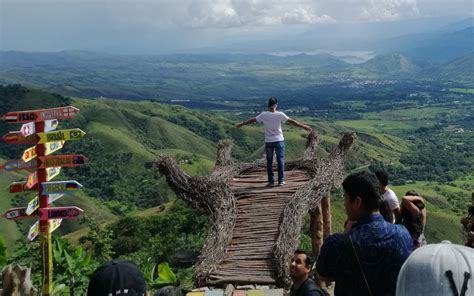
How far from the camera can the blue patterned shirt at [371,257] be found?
340 centimetres

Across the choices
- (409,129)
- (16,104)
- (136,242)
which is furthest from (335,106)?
(136,242)

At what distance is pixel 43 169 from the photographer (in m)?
6.24


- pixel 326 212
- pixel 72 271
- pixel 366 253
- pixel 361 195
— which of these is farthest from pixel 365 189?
pixel 326 212

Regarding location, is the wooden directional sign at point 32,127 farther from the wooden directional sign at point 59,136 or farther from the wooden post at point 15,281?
the wooden post at point 15,281

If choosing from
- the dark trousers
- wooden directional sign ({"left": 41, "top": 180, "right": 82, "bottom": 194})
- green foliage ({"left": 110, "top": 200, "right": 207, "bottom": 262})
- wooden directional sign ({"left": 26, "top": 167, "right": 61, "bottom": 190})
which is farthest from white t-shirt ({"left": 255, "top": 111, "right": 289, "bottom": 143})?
green foliage ({"left": 110, "top": 200, "right": 207, "bottom": 262})

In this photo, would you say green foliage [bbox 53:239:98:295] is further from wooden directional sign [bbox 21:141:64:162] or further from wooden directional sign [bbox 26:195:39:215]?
wooden directional sign [bbox 21:141:64:162]

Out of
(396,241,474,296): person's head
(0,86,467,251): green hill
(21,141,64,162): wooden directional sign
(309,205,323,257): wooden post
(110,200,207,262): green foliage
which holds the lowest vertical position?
(0,86,467,251): green hill

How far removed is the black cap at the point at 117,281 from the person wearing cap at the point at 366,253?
125 cm

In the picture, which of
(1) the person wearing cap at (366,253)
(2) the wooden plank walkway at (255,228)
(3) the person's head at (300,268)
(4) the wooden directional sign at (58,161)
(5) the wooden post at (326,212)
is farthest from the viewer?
(5) the wooden post at (326,212)

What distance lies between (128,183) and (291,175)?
208ft

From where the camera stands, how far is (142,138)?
9475 cm

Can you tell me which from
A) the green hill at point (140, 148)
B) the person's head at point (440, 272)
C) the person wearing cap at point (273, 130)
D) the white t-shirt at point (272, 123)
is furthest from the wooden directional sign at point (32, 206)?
the green hill at point (140, 148)

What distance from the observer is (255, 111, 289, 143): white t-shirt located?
9375mm

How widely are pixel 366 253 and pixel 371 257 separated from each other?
0.13 ft
